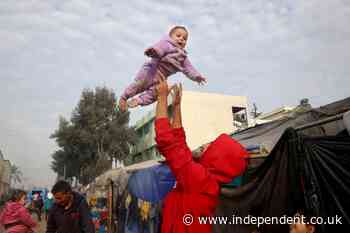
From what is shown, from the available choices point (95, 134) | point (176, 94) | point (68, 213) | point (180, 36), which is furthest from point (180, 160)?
point (95, 134)

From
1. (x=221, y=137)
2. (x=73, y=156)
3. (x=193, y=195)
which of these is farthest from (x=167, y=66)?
(x=73, y=156)

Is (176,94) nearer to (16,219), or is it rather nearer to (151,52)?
(151,52)

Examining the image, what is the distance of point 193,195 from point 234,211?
2.24 meters

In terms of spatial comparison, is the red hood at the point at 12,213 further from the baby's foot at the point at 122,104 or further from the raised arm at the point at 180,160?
the raised arm at the point at 180,160

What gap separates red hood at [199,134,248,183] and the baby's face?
1438 millimetres

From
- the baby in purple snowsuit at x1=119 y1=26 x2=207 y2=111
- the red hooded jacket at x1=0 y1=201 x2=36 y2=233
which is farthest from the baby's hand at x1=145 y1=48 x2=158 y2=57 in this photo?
the red hooded jacket at x1=0 y1=201 x2=36 y2=233

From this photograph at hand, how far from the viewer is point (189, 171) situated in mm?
1690

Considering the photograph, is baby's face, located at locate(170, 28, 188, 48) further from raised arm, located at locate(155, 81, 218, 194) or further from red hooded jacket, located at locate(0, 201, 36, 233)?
red hooded jacket, located at locate(0, 201, 36, 233)

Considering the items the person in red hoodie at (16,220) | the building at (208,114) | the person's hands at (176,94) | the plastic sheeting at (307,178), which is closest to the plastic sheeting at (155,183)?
the person in red hoodie at (16,220)

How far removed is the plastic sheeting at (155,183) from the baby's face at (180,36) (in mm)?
2620

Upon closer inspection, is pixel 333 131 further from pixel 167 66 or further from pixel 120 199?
pixel 120 199

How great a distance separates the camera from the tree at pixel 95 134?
28172 mm

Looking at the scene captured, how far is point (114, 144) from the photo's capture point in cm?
2906

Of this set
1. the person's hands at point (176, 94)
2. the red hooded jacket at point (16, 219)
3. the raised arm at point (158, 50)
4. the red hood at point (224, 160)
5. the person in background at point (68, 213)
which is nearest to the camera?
the red hood at point (224, 160)
